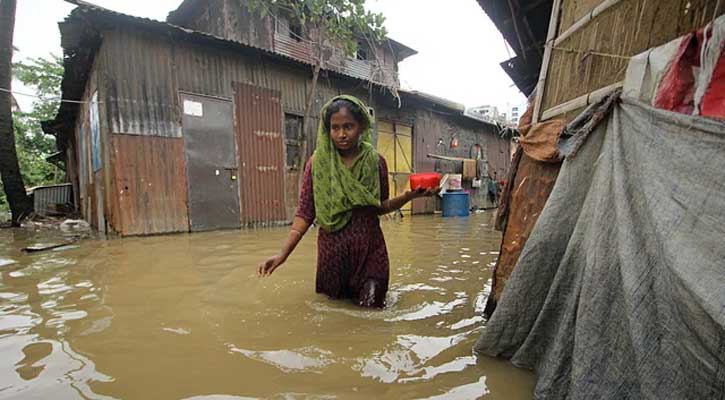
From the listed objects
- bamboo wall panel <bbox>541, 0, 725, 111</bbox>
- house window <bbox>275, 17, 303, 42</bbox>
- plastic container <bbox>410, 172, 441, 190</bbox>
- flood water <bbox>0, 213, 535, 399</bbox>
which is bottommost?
flood water <bbox>0, 213, 535, 399</bbox>

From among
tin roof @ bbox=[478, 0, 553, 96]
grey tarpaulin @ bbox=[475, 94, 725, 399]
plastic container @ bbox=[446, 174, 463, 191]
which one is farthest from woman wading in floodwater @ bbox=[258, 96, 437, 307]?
plastic container @ bbox=[446, 174, 463, 191]

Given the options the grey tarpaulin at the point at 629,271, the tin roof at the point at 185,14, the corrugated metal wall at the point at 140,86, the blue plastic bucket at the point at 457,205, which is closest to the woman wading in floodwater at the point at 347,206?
the grey tarpaulin at the point at 629,271

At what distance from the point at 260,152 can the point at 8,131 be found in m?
6.57

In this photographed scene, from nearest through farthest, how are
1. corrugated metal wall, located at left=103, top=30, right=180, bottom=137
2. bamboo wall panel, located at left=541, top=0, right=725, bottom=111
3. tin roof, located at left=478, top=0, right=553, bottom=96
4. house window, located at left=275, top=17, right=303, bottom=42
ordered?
1. bamboo wall panel, located at left=541, top=0, right=725, bottom=111
2. tin roof, located at left=478, top=0, right=553, bottom=96
3. corrugated metal wall, located at left=103, top=30, right=180, bottom=137
4. house window, located at left=275, top=17, right=303, bottom=42

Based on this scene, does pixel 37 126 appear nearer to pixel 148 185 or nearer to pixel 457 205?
pixel 148 185

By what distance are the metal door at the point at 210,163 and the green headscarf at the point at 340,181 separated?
5.28 metres

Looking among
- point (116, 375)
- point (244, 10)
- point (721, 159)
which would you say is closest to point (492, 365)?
point (721, 159)

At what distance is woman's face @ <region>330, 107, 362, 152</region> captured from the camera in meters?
2.00

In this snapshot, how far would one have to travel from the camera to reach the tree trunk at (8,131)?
26.0 feet

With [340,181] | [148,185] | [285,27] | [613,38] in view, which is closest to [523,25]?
[613,38]

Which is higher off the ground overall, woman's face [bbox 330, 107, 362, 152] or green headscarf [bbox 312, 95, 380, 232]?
woman's face [bbox 330, 107, 362, 152]

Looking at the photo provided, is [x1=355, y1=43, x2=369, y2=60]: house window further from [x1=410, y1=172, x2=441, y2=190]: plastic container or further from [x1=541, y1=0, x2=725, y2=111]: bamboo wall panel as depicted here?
[x1=410, y1=172, x2=441, y2=190]: plastic container

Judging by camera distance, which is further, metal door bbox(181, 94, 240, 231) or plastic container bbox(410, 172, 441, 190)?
metal door bbox(181, 94, 240, 231)

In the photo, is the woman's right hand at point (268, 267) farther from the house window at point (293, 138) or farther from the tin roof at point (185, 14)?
the tin roof at point (185, 14)
